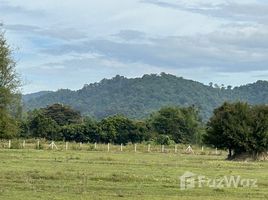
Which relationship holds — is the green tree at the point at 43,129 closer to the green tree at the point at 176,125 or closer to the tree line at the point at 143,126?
the tree line at the point at 143,126

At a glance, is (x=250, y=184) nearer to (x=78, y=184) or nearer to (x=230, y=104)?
(x=78, y=184)

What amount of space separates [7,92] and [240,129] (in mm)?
24789

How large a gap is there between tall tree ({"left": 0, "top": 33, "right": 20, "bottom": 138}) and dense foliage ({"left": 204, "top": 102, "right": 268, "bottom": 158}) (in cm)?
2132

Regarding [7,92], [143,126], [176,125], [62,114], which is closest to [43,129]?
[143,126]

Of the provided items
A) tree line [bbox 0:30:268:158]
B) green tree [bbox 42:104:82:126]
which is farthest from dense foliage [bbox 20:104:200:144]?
green tree [bbox 42:104:82:126]

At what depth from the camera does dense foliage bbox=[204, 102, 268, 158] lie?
2324 inches

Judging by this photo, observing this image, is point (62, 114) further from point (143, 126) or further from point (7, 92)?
point (7, 92)

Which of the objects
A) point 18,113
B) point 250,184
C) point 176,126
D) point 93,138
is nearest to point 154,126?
point 176,126

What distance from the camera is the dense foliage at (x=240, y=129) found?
59031 millimetres

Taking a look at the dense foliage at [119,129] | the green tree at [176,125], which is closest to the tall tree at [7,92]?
the dense foliage at [119,129]

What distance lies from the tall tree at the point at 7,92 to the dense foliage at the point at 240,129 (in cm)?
2132

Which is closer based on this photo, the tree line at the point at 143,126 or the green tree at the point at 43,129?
the tree line at the point at 143,126

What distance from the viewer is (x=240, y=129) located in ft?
193

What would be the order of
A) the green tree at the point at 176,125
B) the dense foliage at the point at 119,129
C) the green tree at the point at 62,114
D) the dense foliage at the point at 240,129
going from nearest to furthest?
the dense foliage at the point at 240,129 < the dense foliage at the point at 119,129 < the green tree at the point at 176,125 < the green tree at the point at 62,114
